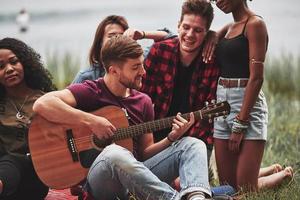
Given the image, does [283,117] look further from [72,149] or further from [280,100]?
[72,149]

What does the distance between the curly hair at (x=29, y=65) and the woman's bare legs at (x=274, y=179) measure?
1225 millimetres

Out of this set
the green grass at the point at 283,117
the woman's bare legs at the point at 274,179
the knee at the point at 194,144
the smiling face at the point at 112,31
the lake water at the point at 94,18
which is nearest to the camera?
the knee at the point at 194,144

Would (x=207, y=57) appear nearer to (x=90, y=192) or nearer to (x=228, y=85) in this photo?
(x=228, y=85)

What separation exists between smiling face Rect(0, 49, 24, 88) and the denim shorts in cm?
100

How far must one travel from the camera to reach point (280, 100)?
535 centimetres

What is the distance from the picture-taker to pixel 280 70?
18.4 ft

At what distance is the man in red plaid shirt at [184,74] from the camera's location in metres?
3.01

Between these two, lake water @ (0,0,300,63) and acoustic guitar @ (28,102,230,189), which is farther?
lake water @ (0,0,300,63)

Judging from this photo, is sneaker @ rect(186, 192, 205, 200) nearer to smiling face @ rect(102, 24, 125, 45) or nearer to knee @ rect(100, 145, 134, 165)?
knee @ rect(100, 145, 134, 165)

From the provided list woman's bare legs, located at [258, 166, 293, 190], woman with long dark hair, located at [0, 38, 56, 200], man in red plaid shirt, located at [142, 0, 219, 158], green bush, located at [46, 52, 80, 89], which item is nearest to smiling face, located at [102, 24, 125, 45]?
man in red plaid shirt, located at [142, 0, 219, 158]

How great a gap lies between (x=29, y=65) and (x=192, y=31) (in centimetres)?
85

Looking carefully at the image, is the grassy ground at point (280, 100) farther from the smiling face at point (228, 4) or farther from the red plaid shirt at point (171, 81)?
the smiling face at point (228, 4)

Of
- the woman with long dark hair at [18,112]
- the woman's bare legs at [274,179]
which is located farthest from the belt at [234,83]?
the woman with long dark hair at [18,112]

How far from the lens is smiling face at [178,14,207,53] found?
9.78 feet
